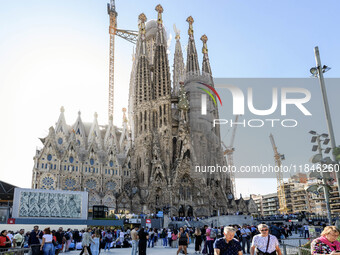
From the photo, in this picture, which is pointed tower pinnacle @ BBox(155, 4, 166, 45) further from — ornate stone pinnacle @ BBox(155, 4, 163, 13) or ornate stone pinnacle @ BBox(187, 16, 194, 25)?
ornate stone pinnacle @ BBox(187, 16, 194, 25)

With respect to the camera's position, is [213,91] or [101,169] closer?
[101,169]

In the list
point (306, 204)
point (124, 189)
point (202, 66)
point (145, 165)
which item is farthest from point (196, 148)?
point (306, 204)

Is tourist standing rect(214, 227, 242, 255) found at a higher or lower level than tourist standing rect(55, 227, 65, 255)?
higher

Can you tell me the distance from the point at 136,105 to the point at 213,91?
53.5 ft

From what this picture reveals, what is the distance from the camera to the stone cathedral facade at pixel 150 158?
53.1 meters

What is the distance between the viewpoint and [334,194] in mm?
86375

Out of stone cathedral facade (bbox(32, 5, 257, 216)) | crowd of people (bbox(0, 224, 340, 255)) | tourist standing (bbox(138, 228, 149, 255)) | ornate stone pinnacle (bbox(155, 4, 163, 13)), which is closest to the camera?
crowd of people (bbox(0, 224, 340, 255))

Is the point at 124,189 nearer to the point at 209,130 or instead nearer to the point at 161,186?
the point at 161,186

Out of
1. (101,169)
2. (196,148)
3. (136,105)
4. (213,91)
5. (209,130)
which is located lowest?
(101,169)

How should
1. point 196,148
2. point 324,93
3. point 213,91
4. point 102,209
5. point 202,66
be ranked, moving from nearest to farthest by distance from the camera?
point 324,93 → point 102,209 → point 196,148 → point 213,91 → point 202,66

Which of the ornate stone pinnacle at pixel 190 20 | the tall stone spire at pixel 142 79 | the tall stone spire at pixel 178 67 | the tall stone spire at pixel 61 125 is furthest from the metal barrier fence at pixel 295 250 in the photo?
the tall stone spire at pixel 178 67

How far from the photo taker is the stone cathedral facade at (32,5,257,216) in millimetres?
53125

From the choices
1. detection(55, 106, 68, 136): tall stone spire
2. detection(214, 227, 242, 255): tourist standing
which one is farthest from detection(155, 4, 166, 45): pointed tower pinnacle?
detection(214, 227, 242, 255): tourist standing

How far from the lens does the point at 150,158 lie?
56562 mm
